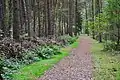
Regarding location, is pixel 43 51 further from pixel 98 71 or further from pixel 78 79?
pixel 78 79

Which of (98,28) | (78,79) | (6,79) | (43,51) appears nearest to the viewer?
(6,79)

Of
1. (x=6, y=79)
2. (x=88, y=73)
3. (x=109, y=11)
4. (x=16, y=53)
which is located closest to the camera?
(x=6, y=79)

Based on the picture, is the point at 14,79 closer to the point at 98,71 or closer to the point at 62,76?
the point at 62,76

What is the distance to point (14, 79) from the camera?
11656 millimetres

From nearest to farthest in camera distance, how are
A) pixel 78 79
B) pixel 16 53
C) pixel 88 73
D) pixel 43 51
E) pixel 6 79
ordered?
pixel 6 79
pixel 78 79
pixel 88 73
pixel 16 53
pixel 43 51

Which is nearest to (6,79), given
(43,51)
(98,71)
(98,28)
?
(98,71)

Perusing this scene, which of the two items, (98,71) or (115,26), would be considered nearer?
(98,71)

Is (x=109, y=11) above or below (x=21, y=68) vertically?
above

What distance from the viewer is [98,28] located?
103 ft

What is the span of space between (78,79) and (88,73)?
1762mm

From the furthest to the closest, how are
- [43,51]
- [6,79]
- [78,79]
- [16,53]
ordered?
1. [43,51]
2. [16,53]
3. [78,79]
4. [6,79]

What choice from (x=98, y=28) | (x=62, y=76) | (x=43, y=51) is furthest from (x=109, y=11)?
(x=62, y=76)

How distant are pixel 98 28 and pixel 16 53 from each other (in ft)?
53.1

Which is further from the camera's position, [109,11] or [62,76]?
[109,11]
